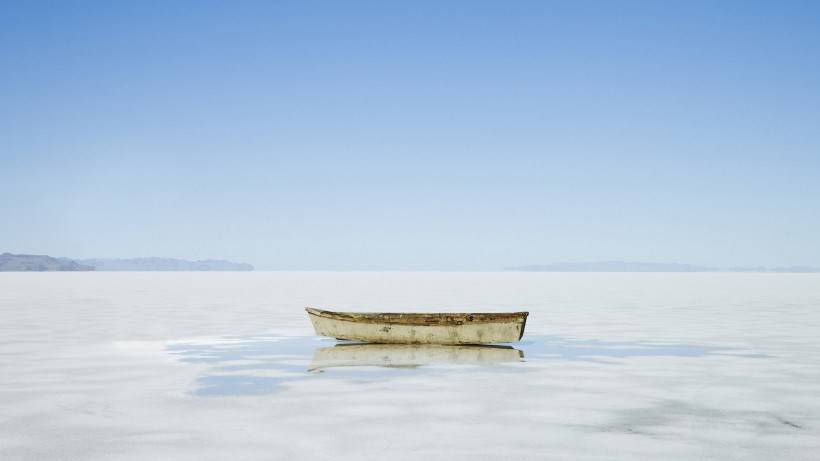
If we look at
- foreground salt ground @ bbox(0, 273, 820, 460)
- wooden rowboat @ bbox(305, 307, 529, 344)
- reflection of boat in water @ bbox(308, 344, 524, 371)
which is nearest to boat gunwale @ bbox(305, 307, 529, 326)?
wooden rowboat @ bbox(305, 307, 529, 344)

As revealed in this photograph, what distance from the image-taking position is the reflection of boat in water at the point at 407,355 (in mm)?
20016

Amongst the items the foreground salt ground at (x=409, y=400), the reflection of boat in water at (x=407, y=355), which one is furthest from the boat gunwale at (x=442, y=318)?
the foreground salt ground at (x=409, y=400)

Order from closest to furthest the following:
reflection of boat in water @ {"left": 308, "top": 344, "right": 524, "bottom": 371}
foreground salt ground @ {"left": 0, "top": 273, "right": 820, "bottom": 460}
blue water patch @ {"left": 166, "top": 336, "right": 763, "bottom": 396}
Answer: foreground salt ground @ {"left": 0, "top": 273, "right": 820, "bottom": 460} < blue water patch @ {"left": 166, "top": 336, "right": 763, "bottom": 396} < reflection of boat in water @ {"left": 308, "top": 344, "right": 524, "bottom": 371}

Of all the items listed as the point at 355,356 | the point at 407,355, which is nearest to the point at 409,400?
the point at 407,355

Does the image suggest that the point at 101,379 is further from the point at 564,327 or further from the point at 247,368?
the point at 564,327

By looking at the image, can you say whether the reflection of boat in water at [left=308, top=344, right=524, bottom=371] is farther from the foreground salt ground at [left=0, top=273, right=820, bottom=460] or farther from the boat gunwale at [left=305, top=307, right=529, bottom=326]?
the boat gunwale at [left=305, top=307, right=529, bottom=326]

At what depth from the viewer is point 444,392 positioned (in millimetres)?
Result: 15148

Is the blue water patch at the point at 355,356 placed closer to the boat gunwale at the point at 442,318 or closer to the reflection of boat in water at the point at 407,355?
the reflection of boat in water at the point at 407,355

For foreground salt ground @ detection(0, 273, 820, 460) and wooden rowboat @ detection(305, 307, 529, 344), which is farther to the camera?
wooden rowboat @ detection(305, 307, 529, 344)

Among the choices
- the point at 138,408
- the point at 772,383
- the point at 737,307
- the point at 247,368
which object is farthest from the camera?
the point at 737,307

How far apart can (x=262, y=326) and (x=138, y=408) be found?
19177mm

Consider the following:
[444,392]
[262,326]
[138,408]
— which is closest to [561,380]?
[444,392]

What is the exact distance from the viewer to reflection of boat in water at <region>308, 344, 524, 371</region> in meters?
20.0

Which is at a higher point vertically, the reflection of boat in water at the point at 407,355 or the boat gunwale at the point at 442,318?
the boat gunwale at the point at 442,318
